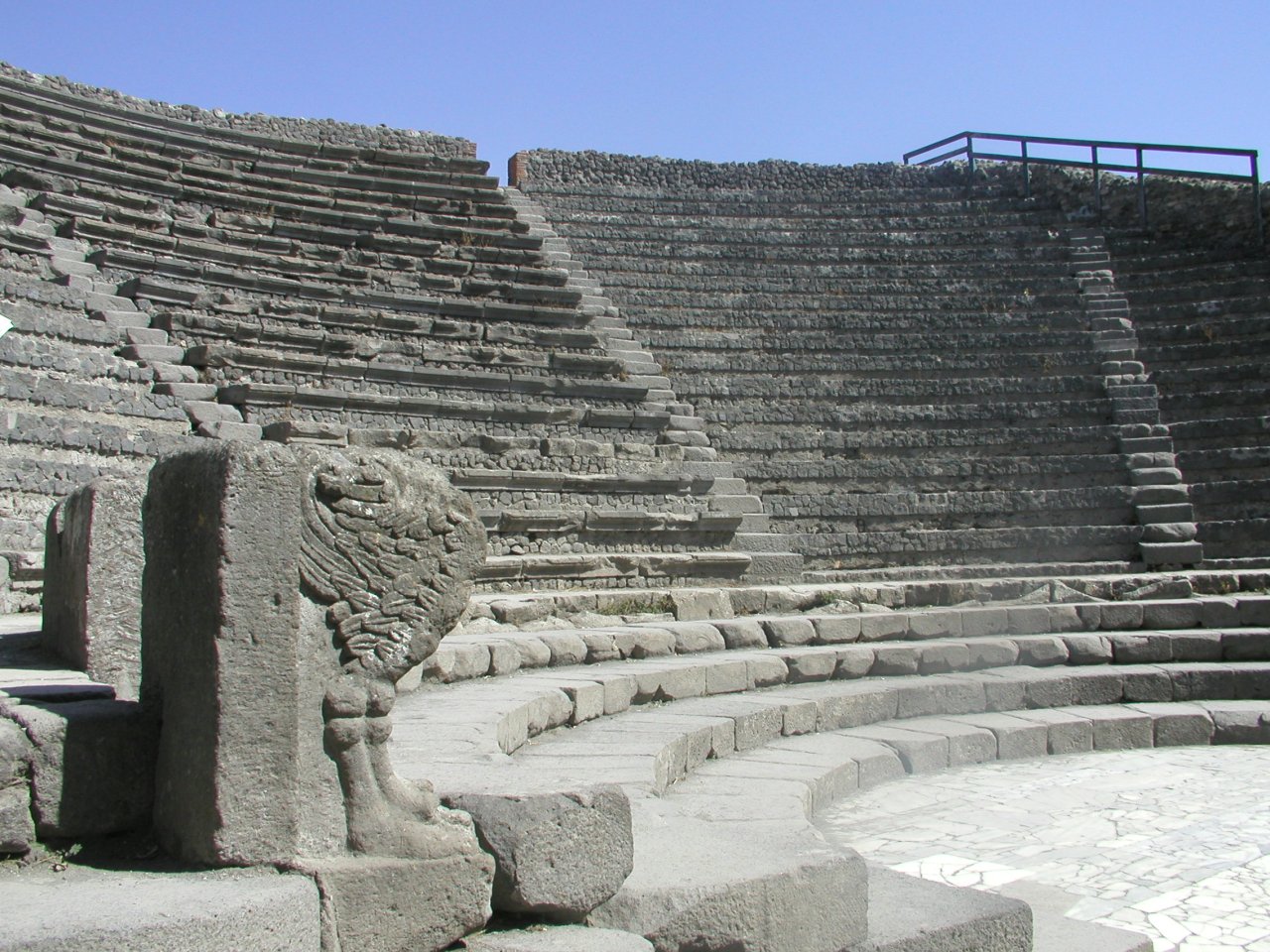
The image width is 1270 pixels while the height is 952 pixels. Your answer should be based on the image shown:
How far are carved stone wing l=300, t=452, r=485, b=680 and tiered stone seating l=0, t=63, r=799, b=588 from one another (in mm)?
6373

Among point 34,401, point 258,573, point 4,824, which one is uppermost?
point 34,401

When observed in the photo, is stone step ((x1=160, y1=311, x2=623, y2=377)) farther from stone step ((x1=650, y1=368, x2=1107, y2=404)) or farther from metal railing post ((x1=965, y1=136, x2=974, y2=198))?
metal railing post ((x1=965, y1=136, x2=974, y2=198))

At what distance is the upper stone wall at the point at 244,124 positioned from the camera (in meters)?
14.1

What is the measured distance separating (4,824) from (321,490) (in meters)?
0.86

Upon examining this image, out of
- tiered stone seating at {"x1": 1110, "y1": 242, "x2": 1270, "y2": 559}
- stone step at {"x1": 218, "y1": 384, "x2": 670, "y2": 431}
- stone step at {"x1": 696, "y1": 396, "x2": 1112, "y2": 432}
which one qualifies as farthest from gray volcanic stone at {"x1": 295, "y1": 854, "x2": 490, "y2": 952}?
tiered stone seating at {"x1": 1110, "y1": 242, "x2": 1270, "y2": 559}

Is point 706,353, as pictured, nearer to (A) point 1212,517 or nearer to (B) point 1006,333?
(B) point 1006,333

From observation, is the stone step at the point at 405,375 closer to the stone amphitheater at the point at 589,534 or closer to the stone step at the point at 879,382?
the stone amphitheater at the point at 589,534

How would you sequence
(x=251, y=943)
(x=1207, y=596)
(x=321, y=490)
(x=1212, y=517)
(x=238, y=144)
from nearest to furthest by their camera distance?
1. (x=251, y=943)
2. (x=321, y=490)
3. (x=1207, y=596)
4. (x=1212, y=517)
5. (x=238, y=144)

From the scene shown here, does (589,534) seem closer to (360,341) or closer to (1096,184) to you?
(360,341)

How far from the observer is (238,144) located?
14891mm

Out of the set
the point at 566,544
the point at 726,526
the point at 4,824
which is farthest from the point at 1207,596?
the point at 4,824

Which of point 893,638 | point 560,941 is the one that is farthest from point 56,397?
point 560,941

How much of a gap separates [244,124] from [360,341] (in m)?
6.67

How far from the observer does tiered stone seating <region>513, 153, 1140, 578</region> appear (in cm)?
1188
